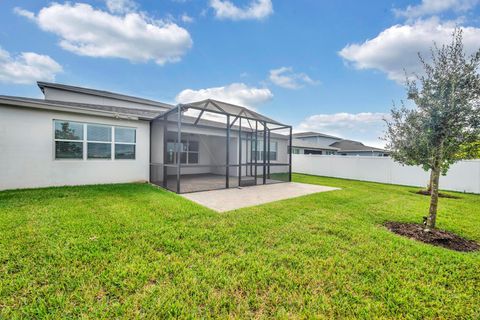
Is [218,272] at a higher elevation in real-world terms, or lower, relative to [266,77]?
lower

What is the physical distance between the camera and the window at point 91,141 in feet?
23.7

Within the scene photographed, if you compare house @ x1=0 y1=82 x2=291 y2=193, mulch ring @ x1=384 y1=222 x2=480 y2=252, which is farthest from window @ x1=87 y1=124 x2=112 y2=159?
mulch ring @ x1=384 y1=222 x2=480 y2=252

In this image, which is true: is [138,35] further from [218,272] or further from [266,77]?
[218,272]

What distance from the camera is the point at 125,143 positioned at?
27.7 feet

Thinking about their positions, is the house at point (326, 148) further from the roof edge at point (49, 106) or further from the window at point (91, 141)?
the roof edge at point (49, 106)

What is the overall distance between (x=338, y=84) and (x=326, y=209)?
1075cm

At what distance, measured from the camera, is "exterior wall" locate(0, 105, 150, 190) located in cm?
641

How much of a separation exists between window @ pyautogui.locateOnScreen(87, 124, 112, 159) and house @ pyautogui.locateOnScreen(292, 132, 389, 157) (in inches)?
588

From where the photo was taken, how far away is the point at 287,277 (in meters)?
2.41

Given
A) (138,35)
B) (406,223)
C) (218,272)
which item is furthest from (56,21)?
(406,223)

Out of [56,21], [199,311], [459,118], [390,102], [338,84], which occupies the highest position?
[56,21]

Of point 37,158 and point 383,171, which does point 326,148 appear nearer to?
point 383,171

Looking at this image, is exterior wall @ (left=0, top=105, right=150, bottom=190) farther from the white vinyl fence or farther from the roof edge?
the white vinyl fence

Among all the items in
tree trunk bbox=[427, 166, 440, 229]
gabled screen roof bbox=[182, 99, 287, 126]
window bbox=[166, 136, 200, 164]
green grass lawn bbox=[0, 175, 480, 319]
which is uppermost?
gabled screen roof bbox=[182, 99, 287, 126]
